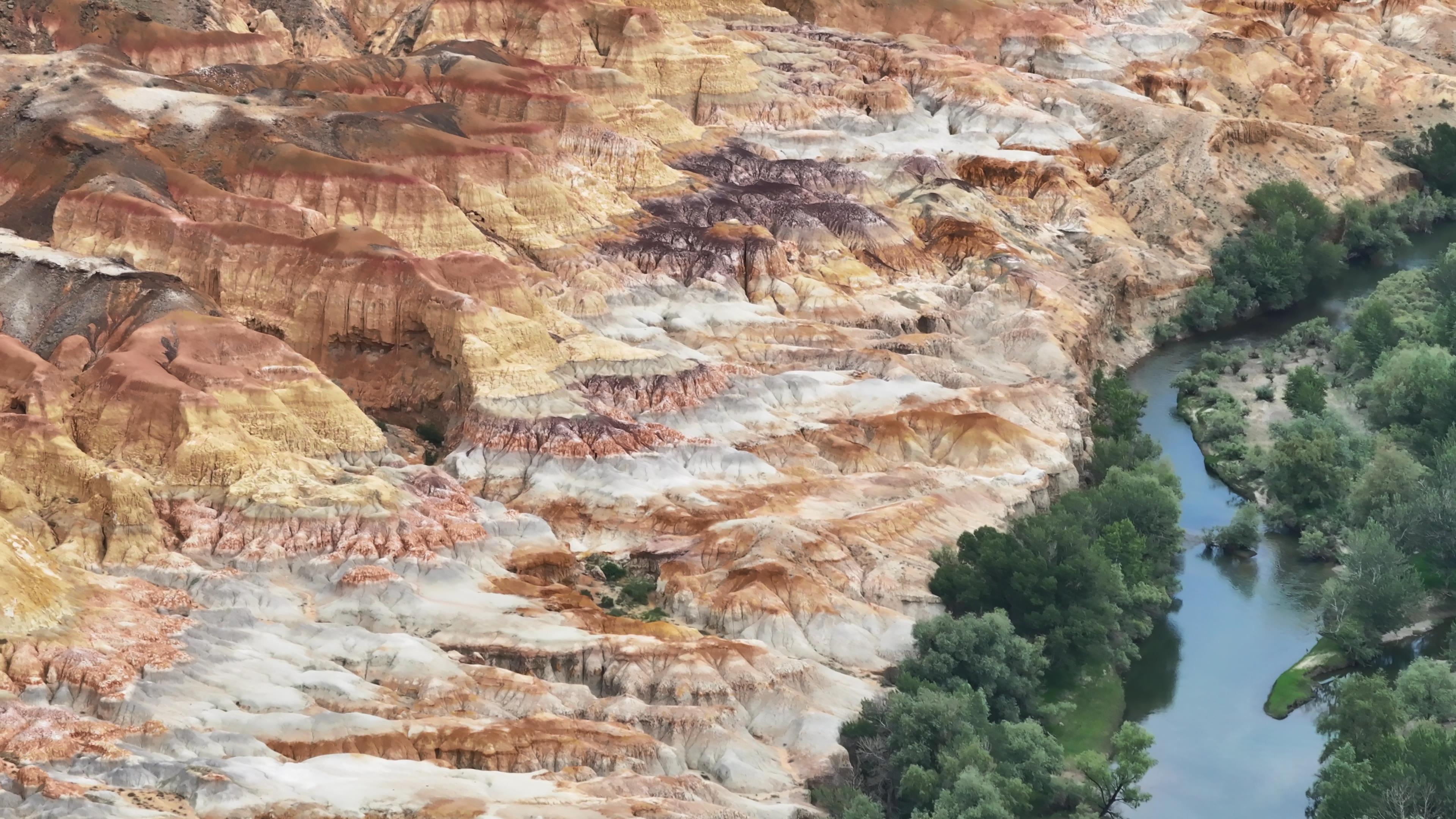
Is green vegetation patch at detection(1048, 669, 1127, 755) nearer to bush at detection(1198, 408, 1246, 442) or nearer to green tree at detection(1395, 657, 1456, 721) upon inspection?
green tree at detection(1395, 657, 1456, 721)

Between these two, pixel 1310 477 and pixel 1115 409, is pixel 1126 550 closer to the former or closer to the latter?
pixel 1310 477

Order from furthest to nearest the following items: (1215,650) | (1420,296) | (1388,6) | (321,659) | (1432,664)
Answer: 1. (1388,6)
2. (1420,296)
3. (1215,650)
4. (1432,664)
5. (321,659)

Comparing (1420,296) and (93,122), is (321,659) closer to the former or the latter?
(93,122)

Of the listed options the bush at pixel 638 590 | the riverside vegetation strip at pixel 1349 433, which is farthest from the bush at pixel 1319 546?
the bush at pixel 638 590

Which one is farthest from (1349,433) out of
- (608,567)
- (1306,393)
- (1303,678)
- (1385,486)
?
(608,567)

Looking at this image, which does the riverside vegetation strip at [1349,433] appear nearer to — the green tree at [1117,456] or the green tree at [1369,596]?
the green tree at [1369,596]

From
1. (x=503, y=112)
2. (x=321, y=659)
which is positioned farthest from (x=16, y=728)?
(x=503, y=112)

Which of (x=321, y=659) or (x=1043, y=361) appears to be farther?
(x=1043, y=361)

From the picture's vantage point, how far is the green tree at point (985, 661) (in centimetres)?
8112

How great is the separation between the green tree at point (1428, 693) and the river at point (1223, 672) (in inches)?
148

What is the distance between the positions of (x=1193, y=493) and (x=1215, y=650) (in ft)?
54.6

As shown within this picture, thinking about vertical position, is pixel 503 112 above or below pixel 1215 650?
above

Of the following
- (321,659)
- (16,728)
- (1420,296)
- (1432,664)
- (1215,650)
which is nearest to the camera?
(16,728)

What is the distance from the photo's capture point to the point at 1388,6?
173750 millimetres
